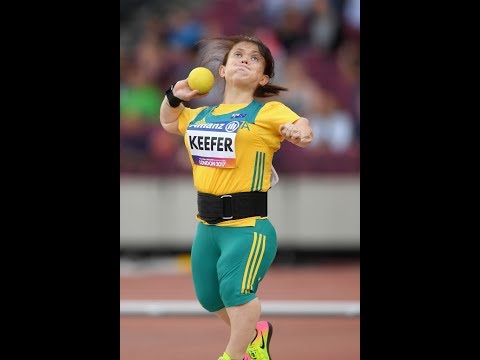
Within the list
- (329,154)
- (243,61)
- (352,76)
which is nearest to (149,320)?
(243,61)

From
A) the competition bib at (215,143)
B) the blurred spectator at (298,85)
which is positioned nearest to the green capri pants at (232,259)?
the competition bib at (215,143)

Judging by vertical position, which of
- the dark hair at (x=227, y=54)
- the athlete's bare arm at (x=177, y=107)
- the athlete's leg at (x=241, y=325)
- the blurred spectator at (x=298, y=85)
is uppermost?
the blurred spectator at (x=298, y=85)

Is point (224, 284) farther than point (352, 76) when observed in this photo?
No

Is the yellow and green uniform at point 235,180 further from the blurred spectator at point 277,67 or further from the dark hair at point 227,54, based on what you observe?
the blurred spectator at point 277,67

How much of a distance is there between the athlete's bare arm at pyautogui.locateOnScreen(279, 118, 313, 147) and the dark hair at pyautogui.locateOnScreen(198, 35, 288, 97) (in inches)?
25.8

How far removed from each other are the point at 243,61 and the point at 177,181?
7.38 meters

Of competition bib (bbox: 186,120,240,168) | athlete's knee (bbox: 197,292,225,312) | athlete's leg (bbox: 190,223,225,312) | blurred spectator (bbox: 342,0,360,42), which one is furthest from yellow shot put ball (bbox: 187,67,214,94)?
blurred spectator (bbox: 342,0,360,42)

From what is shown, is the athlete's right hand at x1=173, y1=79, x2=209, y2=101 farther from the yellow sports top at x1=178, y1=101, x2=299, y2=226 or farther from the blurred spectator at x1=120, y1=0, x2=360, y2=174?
the blurred spectator at x1=120, y1=0, x2=360, y2=174

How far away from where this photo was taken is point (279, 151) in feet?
43.0

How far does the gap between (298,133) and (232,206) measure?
0.67m

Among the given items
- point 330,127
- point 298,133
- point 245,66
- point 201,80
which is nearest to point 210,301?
point 298,133

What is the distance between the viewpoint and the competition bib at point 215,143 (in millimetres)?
5711
